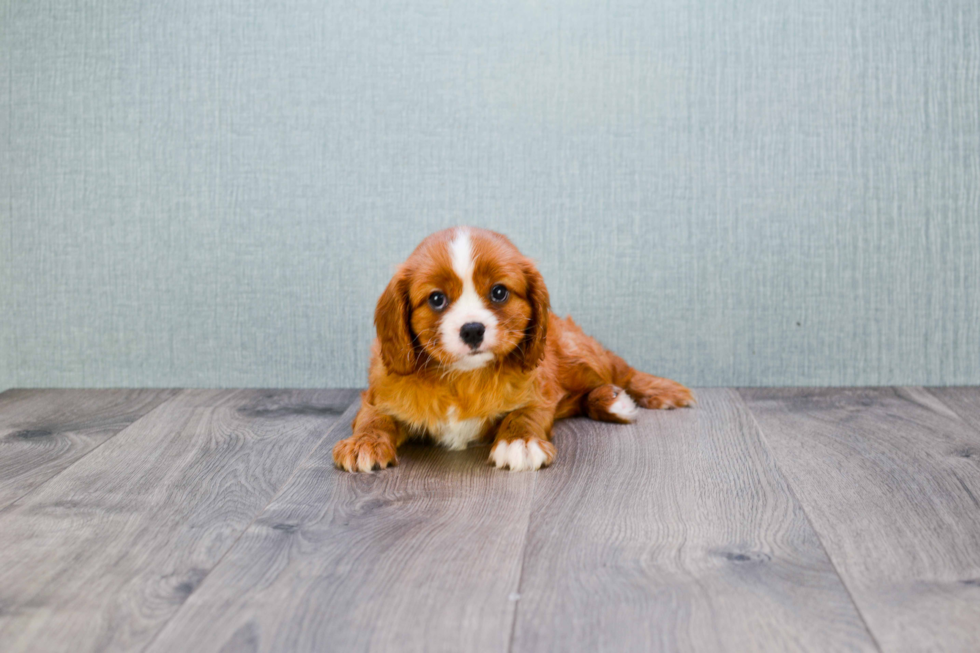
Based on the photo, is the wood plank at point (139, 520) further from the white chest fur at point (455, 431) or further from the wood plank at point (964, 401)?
the wood plank at point (964, 401)

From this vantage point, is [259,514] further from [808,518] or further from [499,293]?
[808,518]

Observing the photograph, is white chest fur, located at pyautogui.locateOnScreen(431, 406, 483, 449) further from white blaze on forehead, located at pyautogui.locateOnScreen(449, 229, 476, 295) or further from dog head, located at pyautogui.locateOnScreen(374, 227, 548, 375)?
white blaze on forehead, located at pyautogui.locateOnScreen(449, 229, 476, 295)

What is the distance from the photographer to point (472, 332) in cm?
193

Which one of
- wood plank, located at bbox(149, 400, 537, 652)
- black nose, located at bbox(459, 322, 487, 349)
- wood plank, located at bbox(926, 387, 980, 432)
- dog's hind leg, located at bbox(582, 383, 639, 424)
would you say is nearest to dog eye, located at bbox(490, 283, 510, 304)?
black nose, located at bbox(459, 322, 487, 349)

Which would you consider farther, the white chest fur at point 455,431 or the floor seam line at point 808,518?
the white chest fur at point 455,431

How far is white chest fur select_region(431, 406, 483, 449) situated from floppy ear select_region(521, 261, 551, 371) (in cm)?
21

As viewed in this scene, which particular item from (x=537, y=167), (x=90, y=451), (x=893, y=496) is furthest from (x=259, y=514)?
(x=537, y=167)

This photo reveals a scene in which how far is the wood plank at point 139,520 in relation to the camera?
1.25 m

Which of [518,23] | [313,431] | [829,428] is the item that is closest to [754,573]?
[829,428]

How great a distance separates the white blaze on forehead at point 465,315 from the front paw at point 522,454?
202 millimetres

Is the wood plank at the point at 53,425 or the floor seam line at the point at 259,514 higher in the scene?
the wood plank at the point at 53,425

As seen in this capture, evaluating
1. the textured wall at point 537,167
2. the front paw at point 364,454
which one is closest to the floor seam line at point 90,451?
the textured wall at point 537,167

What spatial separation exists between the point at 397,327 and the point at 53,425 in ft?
3.73

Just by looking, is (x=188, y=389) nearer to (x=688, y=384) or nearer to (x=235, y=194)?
(x=235, y=194)
